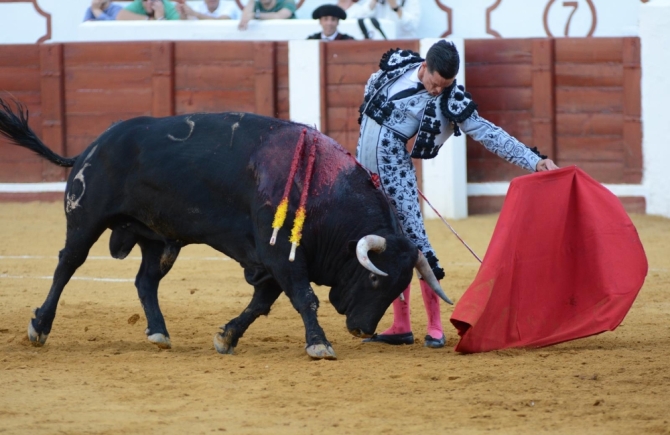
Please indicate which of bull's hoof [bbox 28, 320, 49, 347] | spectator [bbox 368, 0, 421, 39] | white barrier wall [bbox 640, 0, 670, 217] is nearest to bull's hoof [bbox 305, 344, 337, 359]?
bull's hoof [bbox 28, 320, 49, 347]

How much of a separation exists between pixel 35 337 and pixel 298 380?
49.3 inches

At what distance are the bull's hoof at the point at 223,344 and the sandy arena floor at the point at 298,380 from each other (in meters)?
0.04

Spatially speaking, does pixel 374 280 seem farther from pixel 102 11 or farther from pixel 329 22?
pixel 102 11

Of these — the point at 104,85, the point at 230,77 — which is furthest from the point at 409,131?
the point at 104,85

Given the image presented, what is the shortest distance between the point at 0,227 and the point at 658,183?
5088mm

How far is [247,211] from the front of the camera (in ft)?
13.6

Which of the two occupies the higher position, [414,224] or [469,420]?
[414,224]

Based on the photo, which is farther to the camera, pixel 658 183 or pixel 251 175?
pixel 658 183

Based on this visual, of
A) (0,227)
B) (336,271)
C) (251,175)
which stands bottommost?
(0,227)

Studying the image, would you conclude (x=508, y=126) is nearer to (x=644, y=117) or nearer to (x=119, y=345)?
(x=644, y=117)

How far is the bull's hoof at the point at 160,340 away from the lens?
432 cm

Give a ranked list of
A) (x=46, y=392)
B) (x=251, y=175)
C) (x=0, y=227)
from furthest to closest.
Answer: (x=0, y=227) → (x=251, y=175) → (x=46, y=392)

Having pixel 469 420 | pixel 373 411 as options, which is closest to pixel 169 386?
pixel 373 411

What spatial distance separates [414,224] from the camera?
4.31 meters
